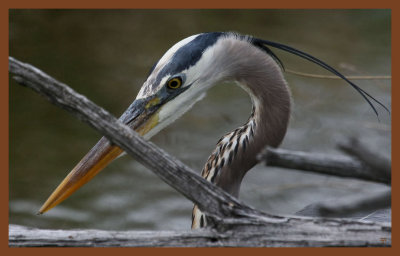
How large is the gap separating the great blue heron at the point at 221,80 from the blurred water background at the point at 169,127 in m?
1.60

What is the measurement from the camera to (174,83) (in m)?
1.67

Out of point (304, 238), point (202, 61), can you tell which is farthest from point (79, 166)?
point (304, 238)

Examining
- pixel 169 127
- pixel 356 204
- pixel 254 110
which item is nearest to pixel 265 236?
pixel 356 204

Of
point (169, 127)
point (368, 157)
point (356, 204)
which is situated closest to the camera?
point (368, 157)

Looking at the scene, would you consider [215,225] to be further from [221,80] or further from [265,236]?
[221,80]

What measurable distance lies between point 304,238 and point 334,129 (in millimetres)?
3255

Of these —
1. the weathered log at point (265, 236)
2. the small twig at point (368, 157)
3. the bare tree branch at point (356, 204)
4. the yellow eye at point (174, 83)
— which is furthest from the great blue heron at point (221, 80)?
the small twig at point (368, 157)

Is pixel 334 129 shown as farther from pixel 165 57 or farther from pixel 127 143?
pixel 127 143

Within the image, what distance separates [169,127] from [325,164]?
342 centimetres

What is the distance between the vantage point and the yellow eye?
1661 millimetres

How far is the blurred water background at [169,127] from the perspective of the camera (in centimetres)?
374

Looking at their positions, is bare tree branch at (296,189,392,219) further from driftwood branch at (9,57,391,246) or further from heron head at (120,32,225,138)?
heron head at (120,32,225,138)

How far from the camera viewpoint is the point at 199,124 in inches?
177

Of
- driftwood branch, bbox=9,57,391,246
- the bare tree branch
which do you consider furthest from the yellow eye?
the bare tree branch
